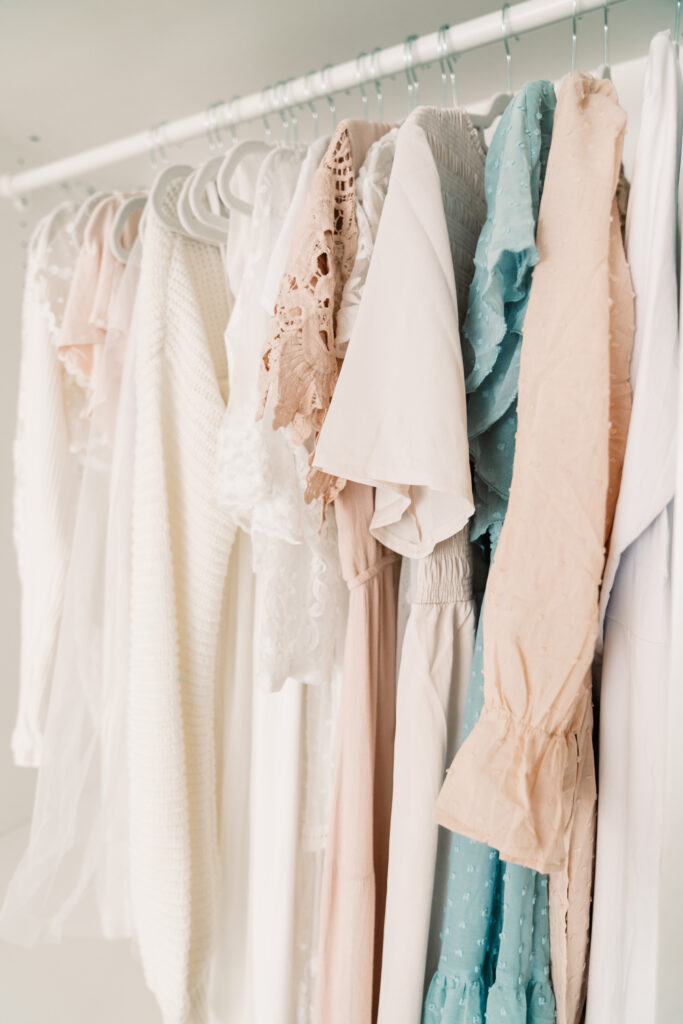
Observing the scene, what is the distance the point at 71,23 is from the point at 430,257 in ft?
2.39

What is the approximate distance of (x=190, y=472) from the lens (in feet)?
2.71

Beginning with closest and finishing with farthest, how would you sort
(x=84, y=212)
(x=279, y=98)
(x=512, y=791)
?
(x=512, y=791), (x=279, y=98), (x=84, y=212)

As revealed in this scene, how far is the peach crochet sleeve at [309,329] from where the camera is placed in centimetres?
60

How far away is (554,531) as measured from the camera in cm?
53

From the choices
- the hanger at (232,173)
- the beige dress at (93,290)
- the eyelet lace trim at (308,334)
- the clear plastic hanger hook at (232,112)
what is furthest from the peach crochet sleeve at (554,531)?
the beige dress at (93,290)

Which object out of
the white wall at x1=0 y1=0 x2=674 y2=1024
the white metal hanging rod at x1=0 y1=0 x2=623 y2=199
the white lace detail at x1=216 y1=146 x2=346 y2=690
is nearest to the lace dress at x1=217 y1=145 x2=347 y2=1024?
the white lace detail at x1=216 y1=146 x2=346 y2=690

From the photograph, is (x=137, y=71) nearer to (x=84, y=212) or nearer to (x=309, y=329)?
(x=84, y=212)

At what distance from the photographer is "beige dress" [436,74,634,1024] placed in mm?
513

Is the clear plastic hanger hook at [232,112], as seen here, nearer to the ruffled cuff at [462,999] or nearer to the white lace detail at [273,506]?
the white lace detail at [273,506]

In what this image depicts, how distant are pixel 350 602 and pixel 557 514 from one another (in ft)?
0.90

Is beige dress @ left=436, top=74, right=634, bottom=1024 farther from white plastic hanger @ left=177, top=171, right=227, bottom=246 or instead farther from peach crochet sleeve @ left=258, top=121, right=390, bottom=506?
white plastic hanger @ left=177, top=171, right=227, bottom=246

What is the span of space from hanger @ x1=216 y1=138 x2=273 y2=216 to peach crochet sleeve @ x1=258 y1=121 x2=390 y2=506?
14 cm

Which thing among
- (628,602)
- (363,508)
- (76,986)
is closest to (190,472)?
(363,508)

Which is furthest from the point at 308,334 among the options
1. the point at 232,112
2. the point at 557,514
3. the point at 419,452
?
the point at 232,112
